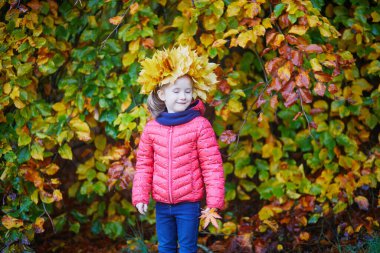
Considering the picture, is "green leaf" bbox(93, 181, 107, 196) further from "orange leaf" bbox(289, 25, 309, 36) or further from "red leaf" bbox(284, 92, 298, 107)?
"orange leaf" bbox(289, 25, 309, 36)

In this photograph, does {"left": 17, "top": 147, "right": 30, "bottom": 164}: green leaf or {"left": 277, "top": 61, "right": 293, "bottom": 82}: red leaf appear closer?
{"left": 277, "top": 61, "right": 293, "bottom": 82}: red leaf

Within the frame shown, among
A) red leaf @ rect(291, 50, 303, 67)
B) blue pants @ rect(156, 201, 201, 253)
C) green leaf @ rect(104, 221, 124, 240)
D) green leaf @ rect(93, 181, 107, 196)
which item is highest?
red leaf @ rect(291, 50, 303, 67)

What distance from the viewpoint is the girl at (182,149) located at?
2316mm

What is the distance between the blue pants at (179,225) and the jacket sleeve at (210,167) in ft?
0.42

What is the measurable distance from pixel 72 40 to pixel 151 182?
1.46 metres

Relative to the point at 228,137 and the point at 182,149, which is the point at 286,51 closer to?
the point at 228,137

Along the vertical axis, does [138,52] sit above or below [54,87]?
above

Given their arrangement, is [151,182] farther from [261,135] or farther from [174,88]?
[261,135]

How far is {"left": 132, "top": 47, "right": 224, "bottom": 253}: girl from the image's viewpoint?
2316 millimetres

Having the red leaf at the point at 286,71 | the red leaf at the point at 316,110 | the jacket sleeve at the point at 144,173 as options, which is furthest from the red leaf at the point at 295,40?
the jacket sleeve at the point at 144,173

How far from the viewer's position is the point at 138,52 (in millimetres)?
3004

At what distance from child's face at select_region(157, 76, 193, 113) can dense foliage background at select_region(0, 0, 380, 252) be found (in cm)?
55

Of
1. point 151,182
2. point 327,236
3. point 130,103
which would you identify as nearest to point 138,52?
point 130,103

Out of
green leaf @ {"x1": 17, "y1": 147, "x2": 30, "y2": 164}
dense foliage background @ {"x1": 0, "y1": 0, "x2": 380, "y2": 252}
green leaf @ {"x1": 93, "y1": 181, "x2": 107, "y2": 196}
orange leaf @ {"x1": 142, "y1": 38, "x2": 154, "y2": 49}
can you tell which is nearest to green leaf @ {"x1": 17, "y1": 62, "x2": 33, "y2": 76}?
dense foliage background @ {"x1": 0, "y1": 0, "x2": 380, "y2": 252}
